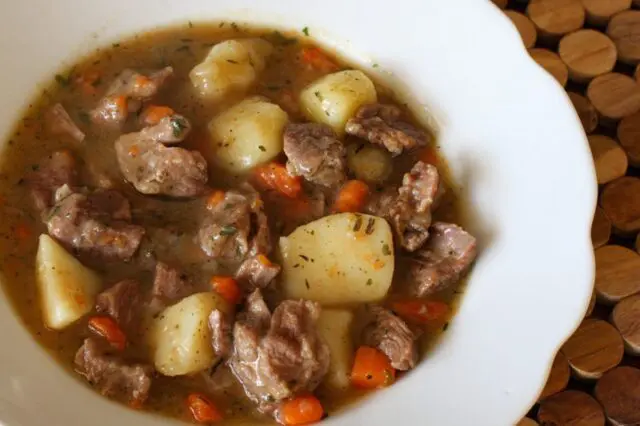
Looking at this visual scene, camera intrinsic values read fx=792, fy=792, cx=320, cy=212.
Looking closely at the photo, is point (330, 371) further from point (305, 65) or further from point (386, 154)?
point (305, 65)

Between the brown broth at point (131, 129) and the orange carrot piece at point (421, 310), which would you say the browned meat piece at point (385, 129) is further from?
the orange carrot piece at point (421, 310)

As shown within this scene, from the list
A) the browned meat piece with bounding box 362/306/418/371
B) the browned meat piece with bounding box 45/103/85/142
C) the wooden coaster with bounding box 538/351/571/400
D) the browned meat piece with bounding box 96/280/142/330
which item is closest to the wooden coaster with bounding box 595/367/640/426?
the wooden coaster with bounding box 538/351/571/400

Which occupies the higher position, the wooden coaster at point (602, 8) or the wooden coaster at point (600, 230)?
the wooden coaster at point (602, 8)

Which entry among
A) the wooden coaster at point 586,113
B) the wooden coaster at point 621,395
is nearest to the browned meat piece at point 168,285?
the wooden coaster at point 621,395

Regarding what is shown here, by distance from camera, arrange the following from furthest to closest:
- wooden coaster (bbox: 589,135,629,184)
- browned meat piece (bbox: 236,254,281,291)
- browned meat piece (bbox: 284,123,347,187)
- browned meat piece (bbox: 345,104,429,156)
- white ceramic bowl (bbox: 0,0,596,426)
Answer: wooden coaster (bbox: 589,135,629,184) < browned meat piece (bbox: 345,104,429,156) < browned meat piece (bbox: 284,123,347,187) < browned meat piece (bbox: 236,254,281,291) < white ceramic bowl (bbox: 0,0,596,426)

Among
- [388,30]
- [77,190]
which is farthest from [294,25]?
[77,190]

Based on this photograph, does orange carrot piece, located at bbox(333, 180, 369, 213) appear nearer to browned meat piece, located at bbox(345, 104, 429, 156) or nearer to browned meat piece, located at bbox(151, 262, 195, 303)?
browned meat piece, located at bbox(345, 104, 429, 156)
